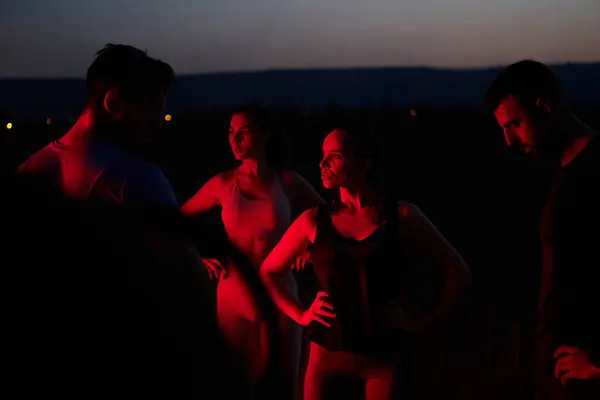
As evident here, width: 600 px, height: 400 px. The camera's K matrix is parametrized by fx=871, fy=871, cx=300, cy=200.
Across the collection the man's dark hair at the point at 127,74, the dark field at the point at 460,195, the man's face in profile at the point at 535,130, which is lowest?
the dark field at the point at 460,195

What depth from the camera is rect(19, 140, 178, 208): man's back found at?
6.50ft

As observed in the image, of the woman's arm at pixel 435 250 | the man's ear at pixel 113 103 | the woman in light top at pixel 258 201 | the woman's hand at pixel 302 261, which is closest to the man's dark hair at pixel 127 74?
the man's ear at pixel 113 103

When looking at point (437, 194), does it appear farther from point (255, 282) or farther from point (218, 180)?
point (255, 282)

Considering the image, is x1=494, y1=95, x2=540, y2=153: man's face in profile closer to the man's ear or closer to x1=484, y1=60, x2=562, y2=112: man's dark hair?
x1=484, y1=60, x2=562, y2=112: man's dark hair

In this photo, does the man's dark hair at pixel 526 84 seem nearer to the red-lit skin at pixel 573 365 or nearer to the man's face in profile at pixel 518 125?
the man's face in profile at pixel 518 125

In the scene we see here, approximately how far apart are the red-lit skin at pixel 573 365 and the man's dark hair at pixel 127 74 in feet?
4.56

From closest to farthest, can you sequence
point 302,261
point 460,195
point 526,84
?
point 526,84 < point 302,261 < point 460,195

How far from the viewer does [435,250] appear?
3.46 meters

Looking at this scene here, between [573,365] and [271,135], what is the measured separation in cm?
258

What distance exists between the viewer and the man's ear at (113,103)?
7.37 feet

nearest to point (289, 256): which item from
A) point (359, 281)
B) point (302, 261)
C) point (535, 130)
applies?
point (302, 261)

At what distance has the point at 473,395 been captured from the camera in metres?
5.60

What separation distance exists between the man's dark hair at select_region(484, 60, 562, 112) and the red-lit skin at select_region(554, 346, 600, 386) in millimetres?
745

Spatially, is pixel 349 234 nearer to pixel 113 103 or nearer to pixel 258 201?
pixel 113 103
